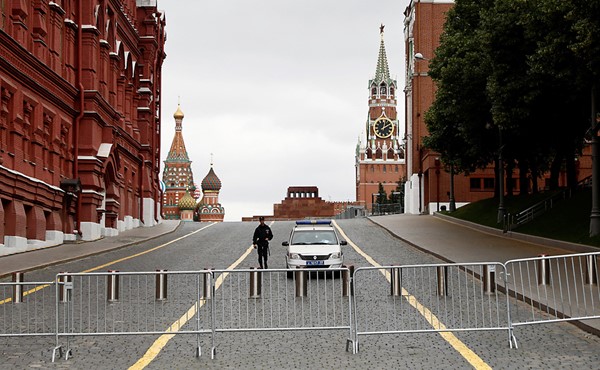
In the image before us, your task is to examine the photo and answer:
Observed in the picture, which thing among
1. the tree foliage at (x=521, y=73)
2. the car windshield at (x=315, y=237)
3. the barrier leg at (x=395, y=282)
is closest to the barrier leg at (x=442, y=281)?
the barrier leg at (x=395, y=282)

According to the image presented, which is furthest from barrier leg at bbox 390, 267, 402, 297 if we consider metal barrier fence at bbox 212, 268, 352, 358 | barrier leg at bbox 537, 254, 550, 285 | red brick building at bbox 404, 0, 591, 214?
red brick building at bbox 404, 0, 591, 214

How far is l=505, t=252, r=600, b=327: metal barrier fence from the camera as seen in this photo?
45.3ft

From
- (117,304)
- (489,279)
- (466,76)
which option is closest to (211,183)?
(466,76)

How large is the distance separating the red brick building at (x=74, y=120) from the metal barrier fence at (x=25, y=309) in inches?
Answer: 689

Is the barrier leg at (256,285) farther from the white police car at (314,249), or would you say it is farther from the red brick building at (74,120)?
the red brick building at (74,120)

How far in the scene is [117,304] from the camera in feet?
42.5

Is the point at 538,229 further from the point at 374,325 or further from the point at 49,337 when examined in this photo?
the point at 49,337

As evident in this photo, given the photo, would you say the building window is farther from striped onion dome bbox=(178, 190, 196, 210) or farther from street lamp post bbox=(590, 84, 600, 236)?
striped onion dome bbox=(178, 190, 196, 210)

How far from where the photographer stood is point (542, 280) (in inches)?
577

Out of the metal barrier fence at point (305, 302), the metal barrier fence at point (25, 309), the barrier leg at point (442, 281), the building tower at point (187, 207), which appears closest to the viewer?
the metal barrier fence at point (305, 302)

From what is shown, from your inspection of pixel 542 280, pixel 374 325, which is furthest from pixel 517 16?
pixel 374 325

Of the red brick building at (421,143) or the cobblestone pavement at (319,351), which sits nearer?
the cobblestone pavement at (319,351)

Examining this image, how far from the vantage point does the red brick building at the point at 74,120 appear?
3241cm

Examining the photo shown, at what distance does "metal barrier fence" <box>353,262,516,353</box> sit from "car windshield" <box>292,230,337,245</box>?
395 inches
